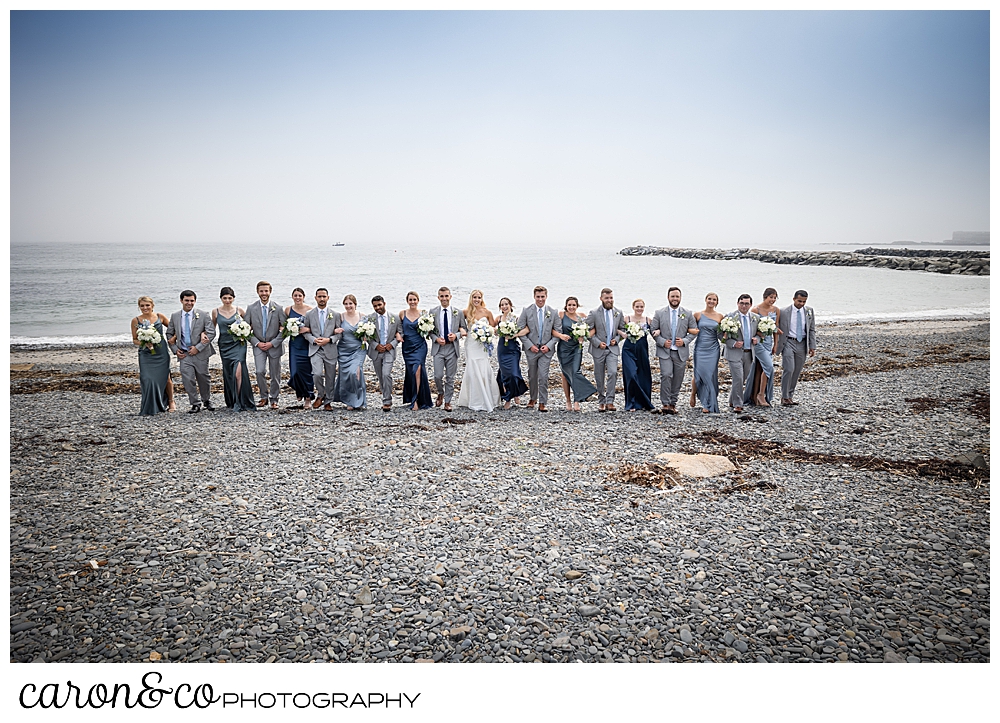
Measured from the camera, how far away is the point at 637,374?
34.4 ft

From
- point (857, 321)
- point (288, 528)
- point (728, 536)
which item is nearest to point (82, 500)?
point (288, 528)

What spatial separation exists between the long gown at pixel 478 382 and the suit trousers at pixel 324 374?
83.6 inches

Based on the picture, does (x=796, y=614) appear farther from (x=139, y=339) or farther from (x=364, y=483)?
(x=139, y=339)

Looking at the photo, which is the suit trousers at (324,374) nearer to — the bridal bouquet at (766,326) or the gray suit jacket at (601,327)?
→ the gray suit jacket at (601,327)

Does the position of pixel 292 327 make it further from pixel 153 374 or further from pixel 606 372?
pixel 606 372

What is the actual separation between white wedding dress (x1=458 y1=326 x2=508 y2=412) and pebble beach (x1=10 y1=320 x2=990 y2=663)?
914 millimetres

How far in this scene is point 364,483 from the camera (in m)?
6.95

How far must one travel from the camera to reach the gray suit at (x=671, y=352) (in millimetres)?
10359

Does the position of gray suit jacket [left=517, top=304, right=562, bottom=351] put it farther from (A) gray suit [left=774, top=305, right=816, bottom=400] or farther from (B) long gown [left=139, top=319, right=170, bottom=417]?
(B) long gown [left=139, top=319, right=170, bottom=417]

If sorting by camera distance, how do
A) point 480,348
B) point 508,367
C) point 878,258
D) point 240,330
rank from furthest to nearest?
point 878,258
point 508,367
point 480,348
point 240,330

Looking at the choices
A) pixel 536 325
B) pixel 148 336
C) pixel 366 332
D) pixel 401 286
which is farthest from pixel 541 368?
pixel 401 286

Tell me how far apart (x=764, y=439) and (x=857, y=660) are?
4914 mm

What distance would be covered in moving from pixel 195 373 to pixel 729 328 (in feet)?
27.3

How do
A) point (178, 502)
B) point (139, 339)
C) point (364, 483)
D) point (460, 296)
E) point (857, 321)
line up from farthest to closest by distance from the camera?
point (460, 296) → point (857, 321) → point (139, 339) → point (364, 483) → point (178, 502)
